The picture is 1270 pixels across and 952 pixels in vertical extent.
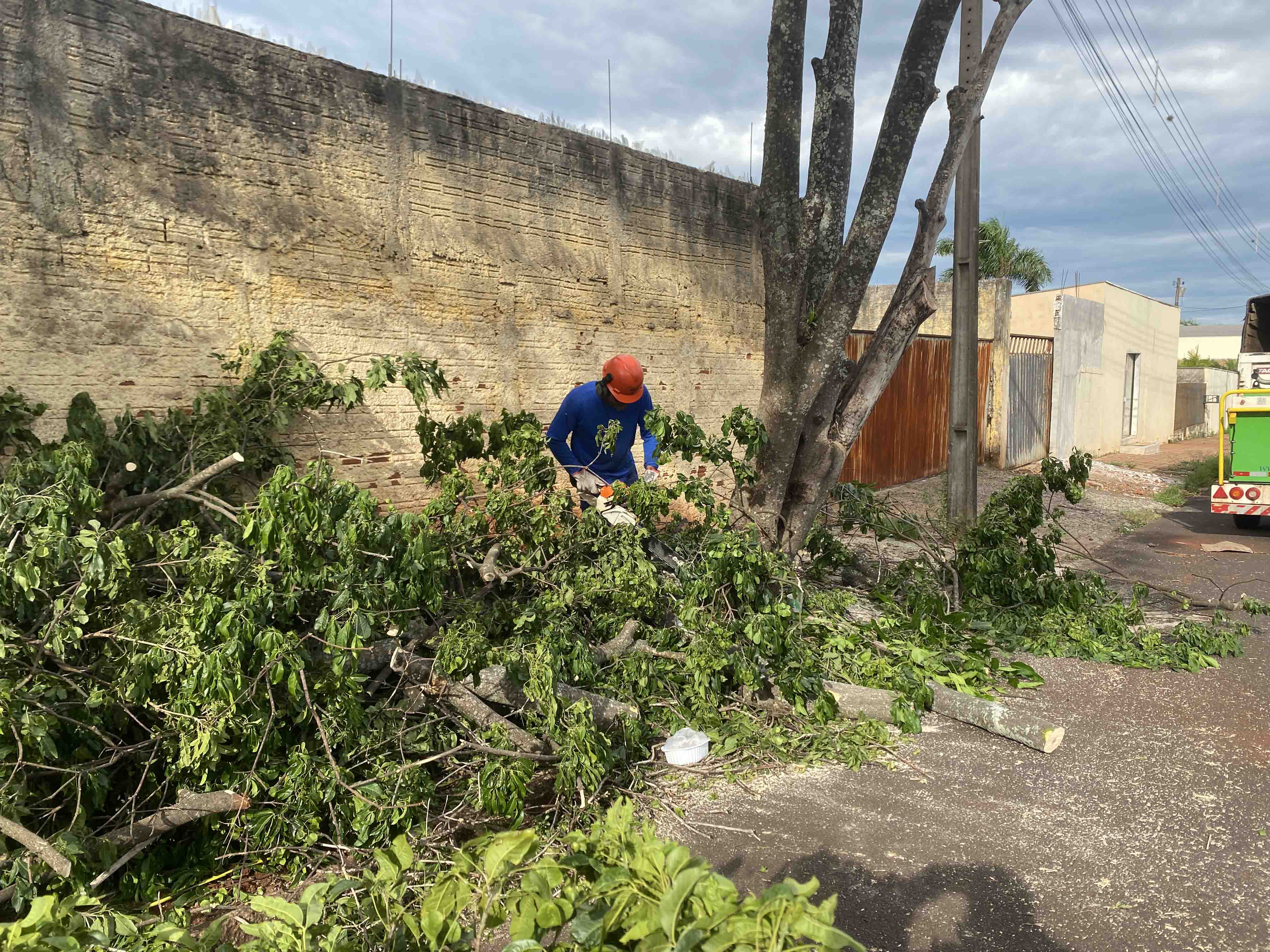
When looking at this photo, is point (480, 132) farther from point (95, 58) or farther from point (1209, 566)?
point (1209, 566)

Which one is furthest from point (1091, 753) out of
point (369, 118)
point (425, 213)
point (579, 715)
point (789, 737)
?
point (369, 118)

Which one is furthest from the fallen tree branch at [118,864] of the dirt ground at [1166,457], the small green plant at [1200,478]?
the dirt ground at [1166,457]

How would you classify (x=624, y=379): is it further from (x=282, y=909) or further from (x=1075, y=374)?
(x=1075, y=374)

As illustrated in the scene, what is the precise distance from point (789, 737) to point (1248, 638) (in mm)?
3701

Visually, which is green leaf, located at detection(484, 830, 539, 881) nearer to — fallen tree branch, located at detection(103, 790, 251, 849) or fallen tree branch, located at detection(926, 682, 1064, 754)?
fallen tree branch, located at detection(103, 790, 251, 849)

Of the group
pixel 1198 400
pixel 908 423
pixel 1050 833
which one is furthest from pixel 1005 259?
pixel 1050 833

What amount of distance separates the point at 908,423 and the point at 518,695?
989cm

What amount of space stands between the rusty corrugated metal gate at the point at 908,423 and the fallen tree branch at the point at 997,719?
611 centimetres

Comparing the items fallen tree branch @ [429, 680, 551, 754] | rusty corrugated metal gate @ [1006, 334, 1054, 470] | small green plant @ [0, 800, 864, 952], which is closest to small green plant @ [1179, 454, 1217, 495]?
rusty corrugated metal gate @ [1006, 334, 1054, 470]

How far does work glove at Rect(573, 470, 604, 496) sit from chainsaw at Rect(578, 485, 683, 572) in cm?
2

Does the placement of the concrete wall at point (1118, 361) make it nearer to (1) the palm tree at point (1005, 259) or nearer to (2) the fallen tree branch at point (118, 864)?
(1) the palm tree at point (1005, 259)

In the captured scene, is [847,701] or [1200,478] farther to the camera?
[1200,478]

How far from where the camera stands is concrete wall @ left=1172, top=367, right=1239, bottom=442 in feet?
86.3

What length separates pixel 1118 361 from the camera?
20141 mm
